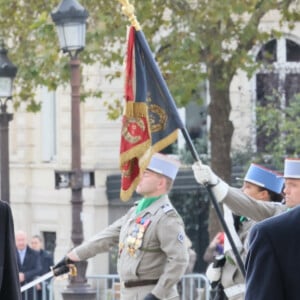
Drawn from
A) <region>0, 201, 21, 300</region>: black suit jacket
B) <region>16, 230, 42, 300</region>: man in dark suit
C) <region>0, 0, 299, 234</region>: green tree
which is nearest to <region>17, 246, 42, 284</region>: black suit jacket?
<region>16, 230, 42, 300</region>: man in dark suit

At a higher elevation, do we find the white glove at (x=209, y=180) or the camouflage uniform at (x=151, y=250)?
the white glove at (x=209, y=180)

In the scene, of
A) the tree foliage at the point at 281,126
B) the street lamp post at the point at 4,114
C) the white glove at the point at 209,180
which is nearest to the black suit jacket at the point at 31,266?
the street lamp post at the point at 4,114

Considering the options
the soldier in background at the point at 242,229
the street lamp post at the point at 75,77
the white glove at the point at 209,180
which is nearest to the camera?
the white glove at the point at 209,180

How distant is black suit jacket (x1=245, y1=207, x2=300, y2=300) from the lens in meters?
4.55

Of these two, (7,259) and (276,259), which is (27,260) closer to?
(7,259)

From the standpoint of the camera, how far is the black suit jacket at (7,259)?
565cm

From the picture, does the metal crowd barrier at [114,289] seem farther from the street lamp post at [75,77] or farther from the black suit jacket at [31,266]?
the black suit jacket at [31,266]

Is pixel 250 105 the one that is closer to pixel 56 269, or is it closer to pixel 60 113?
pixel 60 113

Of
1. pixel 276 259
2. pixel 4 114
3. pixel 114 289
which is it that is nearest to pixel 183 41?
pixel 4 114

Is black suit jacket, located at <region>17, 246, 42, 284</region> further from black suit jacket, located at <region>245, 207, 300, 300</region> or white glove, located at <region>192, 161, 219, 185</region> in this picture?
black suit jacket, located at <region>245, 207, 300, 300</region>

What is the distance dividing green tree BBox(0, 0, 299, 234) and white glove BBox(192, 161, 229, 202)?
294 inches

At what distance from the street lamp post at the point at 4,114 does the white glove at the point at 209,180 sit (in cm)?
877

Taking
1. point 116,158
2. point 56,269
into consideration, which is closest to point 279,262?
point 56,269

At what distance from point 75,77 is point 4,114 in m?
2.38
